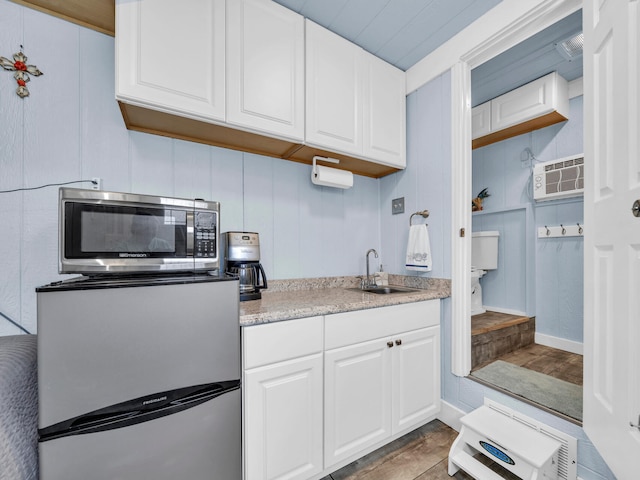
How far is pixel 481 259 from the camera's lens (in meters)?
2.92

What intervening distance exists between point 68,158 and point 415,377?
7.22ft

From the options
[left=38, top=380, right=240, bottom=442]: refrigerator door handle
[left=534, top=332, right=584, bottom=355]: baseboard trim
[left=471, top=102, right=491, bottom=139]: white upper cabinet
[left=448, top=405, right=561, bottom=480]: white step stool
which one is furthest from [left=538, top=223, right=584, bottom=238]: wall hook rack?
[left=38, top=380, right=240, bottom=442]: refrigerator door handle

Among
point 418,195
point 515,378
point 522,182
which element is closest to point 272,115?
point 418,195

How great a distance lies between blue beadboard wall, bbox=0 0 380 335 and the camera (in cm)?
119

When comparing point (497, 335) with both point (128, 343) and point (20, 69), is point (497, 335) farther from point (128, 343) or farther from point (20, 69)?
point (20, 69)

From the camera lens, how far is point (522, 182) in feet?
8.76

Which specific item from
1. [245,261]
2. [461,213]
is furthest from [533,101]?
[245,261]

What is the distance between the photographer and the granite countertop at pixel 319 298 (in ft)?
3.90

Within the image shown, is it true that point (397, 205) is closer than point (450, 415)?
No

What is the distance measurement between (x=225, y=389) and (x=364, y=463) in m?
0.97

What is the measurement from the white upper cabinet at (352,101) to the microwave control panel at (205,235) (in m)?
0.79

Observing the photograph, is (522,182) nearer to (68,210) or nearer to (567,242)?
(567,242)

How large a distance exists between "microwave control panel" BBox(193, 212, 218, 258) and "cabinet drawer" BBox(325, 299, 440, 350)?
2.08 ft

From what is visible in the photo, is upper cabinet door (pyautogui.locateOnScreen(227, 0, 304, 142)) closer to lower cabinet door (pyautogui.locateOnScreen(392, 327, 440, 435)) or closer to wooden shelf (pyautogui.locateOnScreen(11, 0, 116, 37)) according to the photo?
wooden shelf (pyautogui.locateOnScreen(11, 0, 116, 37))
